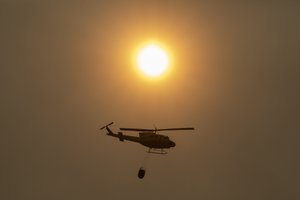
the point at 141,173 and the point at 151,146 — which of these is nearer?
the point at 141,173

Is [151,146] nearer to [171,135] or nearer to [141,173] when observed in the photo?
[141,173]

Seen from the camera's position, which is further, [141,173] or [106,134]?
[106,134]

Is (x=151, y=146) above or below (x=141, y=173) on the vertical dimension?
Result: above

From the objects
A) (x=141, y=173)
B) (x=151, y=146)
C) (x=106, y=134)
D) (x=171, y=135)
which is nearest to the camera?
(x=141, y=173)

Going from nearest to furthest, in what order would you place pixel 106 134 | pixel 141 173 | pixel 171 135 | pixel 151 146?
pixel 141 173 → pixel 151 146 → pixel 106 134 → pixel 171 135

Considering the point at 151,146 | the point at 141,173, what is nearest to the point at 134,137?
the point at 151,146

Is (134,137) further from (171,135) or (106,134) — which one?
(171,135)

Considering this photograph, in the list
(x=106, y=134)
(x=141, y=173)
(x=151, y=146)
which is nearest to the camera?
(x=141, y=173)

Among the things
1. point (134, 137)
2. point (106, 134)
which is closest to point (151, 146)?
point (134, 137)

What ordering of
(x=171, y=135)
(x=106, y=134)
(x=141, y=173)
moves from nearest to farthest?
(x=141, y=173) < (x=106, y=134) < (x=171, y=135)
